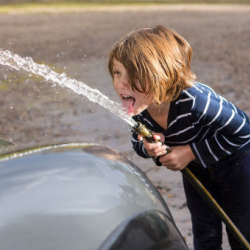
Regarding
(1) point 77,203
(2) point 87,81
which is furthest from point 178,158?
(2) point 87,81

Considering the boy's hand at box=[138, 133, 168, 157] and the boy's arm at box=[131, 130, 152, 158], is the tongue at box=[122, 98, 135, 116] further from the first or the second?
the boy's arm at box=[131, 130, 152, 158]

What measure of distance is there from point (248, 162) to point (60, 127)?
4305 mm

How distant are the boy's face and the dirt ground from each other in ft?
0.90

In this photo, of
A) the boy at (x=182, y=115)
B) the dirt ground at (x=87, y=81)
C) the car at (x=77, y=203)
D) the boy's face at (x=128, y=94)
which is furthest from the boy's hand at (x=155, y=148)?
the car at (x=77, y=203)

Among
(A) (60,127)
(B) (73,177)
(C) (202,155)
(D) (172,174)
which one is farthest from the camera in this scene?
(A) (60,127)

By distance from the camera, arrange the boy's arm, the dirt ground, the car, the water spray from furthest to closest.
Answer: the dirt ground → the boy's arm → the water spray → the car

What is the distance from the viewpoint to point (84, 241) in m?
1.37

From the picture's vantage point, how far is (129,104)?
2.17 meters

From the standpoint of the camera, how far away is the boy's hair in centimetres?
209

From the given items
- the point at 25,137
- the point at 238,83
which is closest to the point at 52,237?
the point at 25,137

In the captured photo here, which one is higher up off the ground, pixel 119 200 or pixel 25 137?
pixel 119 200

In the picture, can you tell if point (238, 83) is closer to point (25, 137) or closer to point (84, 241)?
point (25, 137)

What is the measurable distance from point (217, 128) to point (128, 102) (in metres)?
0.39

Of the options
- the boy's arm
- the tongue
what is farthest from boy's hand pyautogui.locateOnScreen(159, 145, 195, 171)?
the tongue
